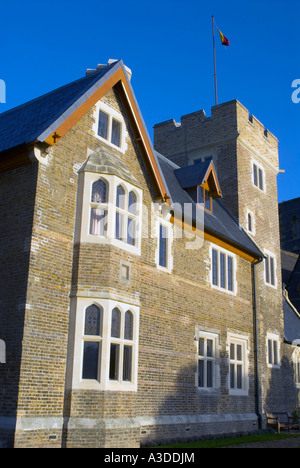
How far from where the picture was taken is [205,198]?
20531mm

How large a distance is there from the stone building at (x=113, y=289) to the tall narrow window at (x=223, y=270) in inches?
1.7

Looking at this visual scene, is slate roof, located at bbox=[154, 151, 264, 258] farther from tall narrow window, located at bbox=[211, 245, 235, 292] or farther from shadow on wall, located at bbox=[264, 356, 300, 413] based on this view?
shadow on wall, located at bbox=[264, 356, 300, 413]

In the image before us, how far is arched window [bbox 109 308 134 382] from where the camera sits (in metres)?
12.4

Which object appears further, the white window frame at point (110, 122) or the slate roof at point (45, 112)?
the white window frame at point (110, 122)

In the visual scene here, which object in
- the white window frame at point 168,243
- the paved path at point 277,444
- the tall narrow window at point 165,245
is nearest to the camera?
the paved path at point 277,444

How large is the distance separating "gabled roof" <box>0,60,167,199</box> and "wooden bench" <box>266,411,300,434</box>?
1082 cm

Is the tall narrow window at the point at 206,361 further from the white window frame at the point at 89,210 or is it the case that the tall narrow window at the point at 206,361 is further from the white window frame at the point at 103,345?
the white window frame at the point at 89,210

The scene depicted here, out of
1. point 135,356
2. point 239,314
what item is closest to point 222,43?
point 239,314

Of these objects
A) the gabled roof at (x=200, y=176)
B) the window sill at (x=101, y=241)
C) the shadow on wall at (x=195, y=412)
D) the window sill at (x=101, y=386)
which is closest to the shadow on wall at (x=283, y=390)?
the shadow on wall at (x=195, y=412)

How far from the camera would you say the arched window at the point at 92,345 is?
A: 12.0 meters

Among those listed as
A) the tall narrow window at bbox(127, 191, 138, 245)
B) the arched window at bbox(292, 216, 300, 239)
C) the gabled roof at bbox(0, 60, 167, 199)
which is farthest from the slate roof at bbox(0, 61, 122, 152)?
the arched window at bbox(292, 216, 300, 239)

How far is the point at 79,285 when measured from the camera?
485 inches
